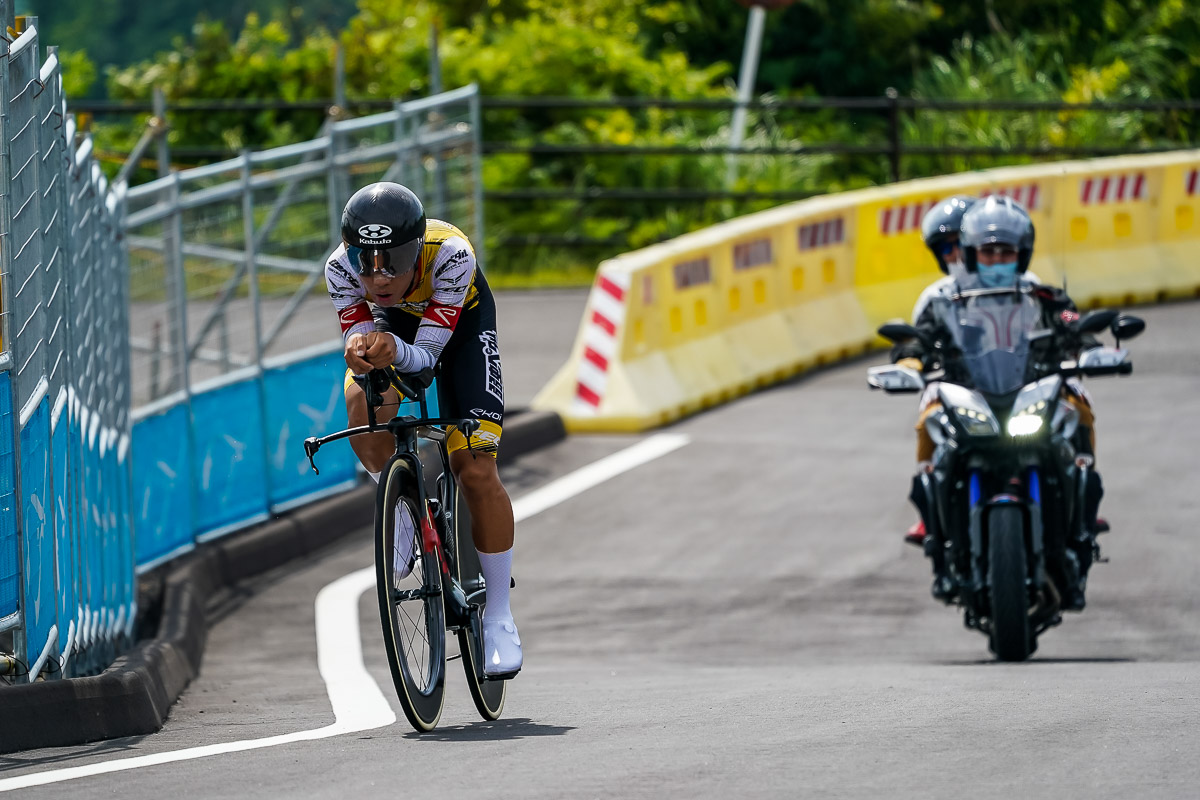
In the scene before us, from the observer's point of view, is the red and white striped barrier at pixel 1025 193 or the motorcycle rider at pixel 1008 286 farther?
the red and white striped barrier at pixel 1025 193

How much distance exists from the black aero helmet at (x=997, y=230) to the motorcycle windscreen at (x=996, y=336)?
18 centimetres

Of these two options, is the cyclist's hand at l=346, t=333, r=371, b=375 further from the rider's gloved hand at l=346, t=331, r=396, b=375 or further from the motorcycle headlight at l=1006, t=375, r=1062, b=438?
the motorcycle headlight at l=1006, t=375, r=1062, b=438

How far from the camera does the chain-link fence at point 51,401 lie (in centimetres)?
689

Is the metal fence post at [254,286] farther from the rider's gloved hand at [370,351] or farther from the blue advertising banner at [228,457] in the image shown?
the rider's gloved hand at [370,351]

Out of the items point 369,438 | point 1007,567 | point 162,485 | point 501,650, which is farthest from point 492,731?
point 162,485

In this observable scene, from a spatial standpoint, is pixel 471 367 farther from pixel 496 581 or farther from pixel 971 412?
pixel 971 412

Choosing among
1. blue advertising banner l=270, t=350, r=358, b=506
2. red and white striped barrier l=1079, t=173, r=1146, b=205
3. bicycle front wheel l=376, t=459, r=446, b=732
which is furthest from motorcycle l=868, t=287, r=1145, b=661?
red and white striped barrier l=1079, t=173, r=1146, b=205

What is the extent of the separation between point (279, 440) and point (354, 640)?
269 centimetres

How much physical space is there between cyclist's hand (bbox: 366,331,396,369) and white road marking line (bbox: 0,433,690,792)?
3.76 feet

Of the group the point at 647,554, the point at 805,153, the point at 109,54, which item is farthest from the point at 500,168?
the point at 109,54

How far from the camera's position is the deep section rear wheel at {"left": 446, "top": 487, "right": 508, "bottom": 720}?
22.6 feet

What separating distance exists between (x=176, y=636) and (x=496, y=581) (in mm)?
2897

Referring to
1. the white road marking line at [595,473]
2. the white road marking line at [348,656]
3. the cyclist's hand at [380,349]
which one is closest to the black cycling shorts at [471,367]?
the cyclist's hand at [380,349]

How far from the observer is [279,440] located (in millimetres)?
12891
